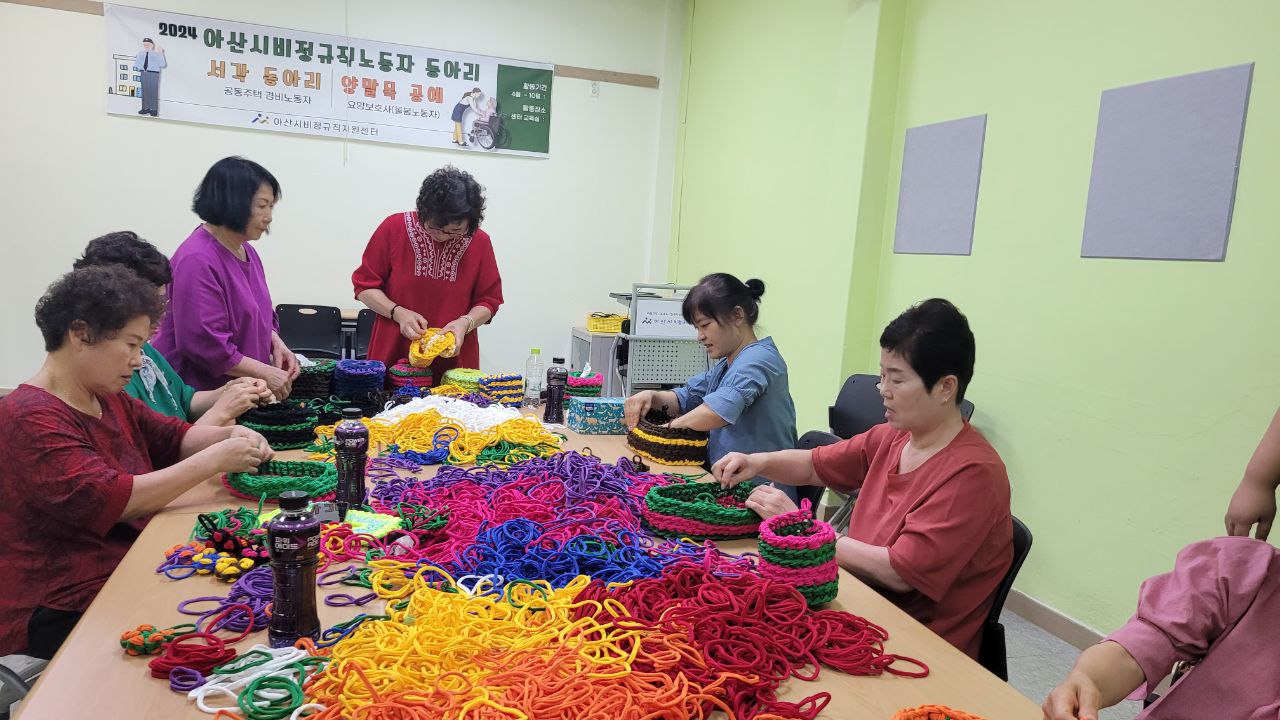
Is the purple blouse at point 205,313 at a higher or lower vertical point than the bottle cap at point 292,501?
higher

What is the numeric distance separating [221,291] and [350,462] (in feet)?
3.90

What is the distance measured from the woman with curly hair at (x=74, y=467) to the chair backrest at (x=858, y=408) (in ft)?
8.30

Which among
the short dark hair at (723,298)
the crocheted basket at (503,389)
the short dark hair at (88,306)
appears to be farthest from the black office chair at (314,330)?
the short dark hair at (88,306)

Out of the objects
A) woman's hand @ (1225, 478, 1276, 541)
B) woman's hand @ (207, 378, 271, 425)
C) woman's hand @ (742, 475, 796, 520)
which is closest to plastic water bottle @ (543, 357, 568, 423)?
woman's hand @ (207, 378, 271, 425)

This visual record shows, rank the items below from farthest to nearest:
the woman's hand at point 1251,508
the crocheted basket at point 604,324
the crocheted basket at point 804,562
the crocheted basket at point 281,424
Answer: the crocheted basket at point 604,324
the crocheted basket at point 281,424
the woman's hand at point 1251,508
the crocheted basket at point 804,562

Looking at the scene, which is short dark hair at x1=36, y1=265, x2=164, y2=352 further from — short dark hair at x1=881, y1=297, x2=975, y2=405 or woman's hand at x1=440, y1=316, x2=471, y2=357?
short dark hair at x1=881, y1=297, x2=975, y2=405

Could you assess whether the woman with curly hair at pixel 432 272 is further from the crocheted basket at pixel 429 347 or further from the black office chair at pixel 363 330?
the black office chair at pixel 363 330

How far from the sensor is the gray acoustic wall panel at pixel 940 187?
3533 mm

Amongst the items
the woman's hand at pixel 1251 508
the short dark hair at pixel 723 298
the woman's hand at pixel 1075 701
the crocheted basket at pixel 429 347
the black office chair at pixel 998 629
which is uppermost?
the short dark hair at pixel 723 298

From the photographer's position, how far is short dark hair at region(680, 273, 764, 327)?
8.94 feet

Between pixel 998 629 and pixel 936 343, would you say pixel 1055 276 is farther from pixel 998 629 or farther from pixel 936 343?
pixel 998 629

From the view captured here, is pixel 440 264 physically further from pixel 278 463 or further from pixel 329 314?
pixel 329 314

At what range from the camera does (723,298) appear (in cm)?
273

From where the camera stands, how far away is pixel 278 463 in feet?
6.64
